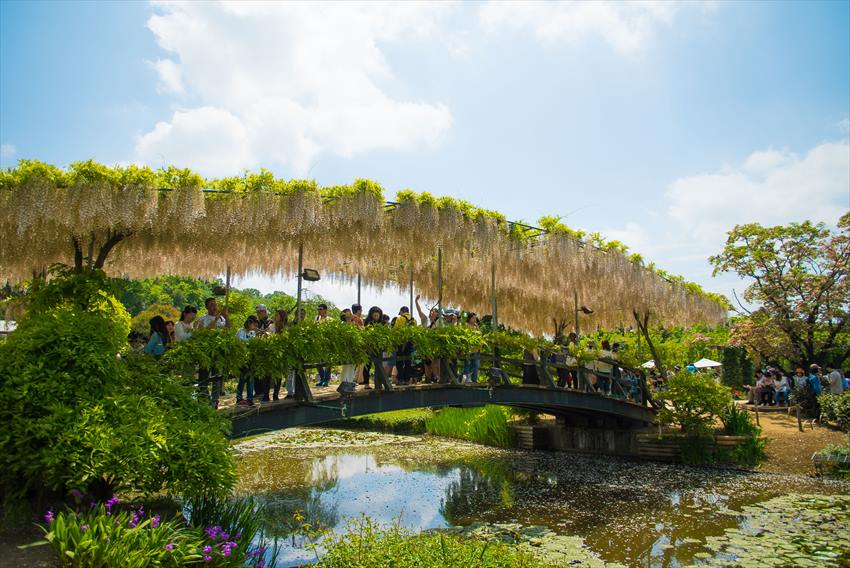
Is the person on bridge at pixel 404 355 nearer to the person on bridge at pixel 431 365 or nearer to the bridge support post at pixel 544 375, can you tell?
the person on bridge at pixel 431 365

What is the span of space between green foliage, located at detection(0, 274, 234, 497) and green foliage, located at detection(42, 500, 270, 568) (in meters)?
0.31

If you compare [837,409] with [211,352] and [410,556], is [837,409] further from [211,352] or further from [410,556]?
[211,352]

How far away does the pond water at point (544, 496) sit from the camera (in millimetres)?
7855

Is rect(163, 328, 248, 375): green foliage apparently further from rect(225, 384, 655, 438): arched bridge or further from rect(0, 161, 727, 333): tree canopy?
rect(0, 161, 727, 333): tree canopy

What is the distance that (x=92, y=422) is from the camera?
5137 mm

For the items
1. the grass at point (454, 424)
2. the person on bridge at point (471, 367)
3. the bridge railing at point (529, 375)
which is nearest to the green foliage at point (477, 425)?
the grass at point (454, 424)

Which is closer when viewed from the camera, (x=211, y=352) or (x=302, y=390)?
(x=211, y=352)

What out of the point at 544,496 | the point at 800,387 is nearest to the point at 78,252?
the point at 544,496

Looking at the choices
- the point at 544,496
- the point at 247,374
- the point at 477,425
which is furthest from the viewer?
the point at 477,425

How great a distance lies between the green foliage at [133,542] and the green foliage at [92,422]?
0.31 metres

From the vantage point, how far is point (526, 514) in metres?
9.41

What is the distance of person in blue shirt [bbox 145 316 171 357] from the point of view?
724 centimetres

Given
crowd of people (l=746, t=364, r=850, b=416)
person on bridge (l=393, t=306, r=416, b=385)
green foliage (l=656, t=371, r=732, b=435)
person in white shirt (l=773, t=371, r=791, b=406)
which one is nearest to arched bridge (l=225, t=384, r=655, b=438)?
person on bridge (l=393, t=306, r=416, b=385)

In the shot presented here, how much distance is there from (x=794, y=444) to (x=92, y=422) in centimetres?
1404
